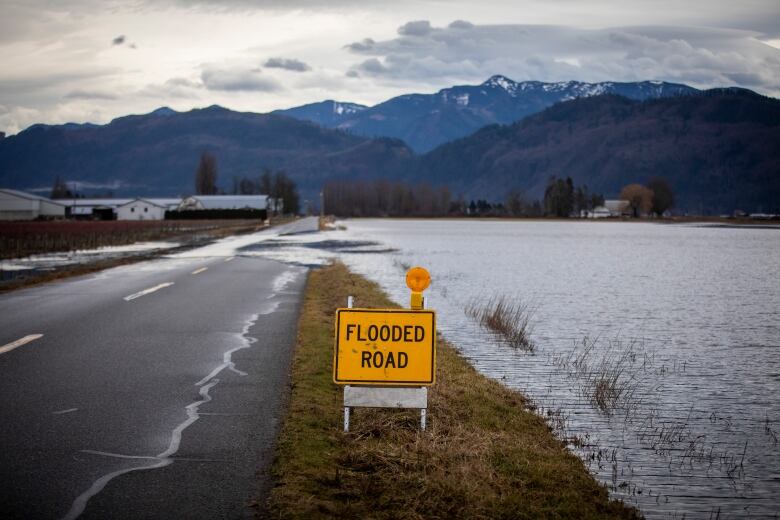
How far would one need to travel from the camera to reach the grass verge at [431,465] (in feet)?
20.3

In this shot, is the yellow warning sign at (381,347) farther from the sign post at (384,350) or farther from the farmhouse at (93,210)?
the farmhouse at (93,210)

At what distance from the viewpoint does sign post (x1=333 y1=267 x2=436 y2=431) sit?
26.5 ft

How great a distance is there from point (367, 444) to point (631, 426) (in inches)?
165

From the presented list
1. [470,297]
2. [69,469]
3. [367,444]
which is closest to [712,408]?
[367,444]

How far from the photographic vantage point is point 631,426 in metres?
10.2

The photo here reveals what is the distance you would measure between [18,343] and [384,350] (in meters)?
7.55

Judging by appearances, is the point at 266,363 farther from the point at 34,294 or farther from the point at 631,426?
the point at 34,294

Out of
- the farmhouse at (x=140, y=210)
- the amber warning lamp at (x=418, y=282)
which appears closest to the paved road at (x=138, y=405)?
the amber warning lamp at (x=418, y=282)

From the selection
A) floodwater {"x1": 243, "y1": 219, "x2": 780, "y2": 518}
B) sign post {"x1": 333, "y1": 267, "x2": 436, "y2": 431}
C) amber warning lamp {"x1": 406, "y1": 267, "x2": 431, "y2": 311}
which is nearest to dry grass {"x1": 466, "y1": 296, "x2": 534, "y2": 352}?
floodwater {"x1": 243, "y1": 219, "x2": 780, "y2": 518}

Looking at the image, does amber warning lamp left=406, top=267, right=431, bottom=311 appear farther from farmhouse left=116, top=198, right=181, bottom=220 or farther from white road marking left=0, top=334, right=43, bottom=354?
farmhouse left=116, top=198, right=181, bottom=220

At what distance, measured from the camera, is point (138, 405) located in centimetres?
888

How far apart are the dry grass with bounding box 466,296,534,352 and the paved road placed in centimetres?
489

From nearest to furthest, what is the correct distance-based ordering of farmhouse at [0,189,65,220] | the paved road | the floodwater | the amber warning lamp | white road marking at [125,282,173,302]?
1. the paved road
2. the floodwater
3. the amber warning lamp
4. white road marking at [125,282,173,302]
5. farmhouse at [0,189,65,220]

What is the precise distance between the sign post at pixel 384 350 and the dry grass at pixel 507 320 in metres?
8.66
